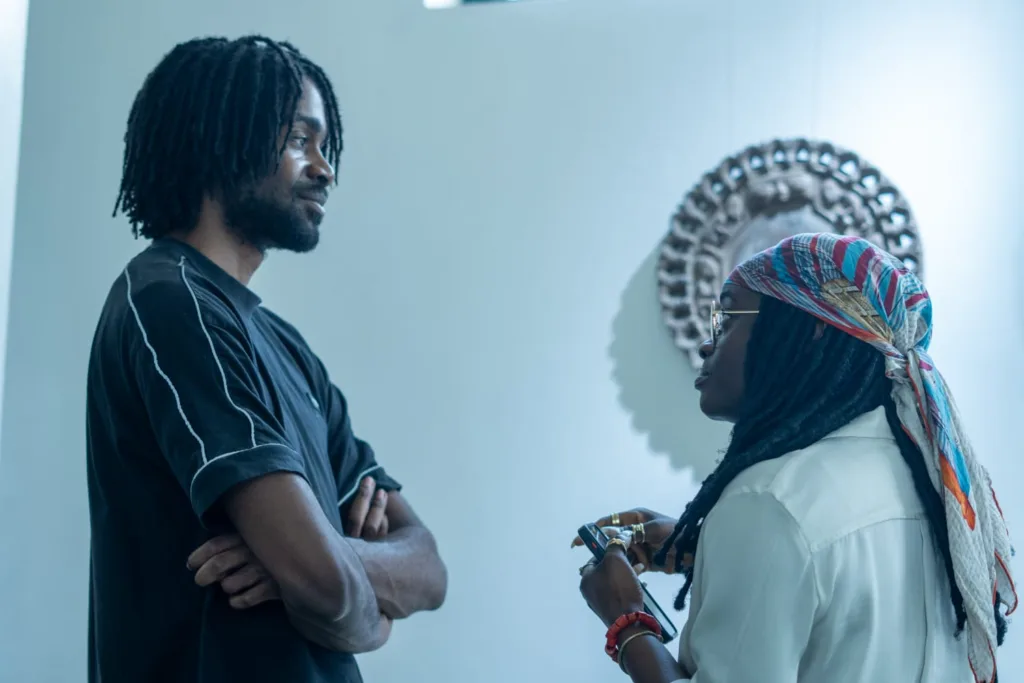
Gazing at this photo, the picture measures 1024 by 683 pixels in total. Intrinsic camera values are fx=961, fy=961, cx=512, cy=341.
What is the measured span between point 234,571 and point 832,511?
2.35 feet

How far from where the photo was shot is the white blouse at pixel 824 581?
1114 mm

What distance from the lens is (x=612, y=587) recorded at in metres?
1.38

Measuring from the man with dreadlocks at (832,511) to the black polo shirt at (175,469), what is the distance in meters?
0.51

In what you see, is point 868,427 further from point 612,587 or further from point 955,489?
point 612,587

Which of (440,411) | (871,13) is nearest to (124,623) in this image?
(440,411)

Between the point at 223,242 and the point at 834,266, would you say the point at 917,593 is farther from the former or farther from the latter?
the point at 223,242

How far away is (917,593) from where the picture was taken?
3.85ft

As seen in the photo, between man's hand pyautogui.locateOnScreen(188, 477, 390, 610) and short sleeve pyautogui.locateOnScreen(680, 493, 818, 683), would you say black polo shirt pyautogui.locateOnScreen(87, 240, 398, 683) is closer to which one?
man's hand pyautogui.locateOnScreen(188, 477, 390, 610)

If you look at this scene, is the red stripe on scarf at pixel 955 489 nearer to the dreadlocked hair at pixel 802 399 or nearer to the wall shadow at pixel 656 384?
the dreadlocked hair at pixel 802 399

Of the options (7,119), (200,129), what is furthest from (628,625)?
(7,119)

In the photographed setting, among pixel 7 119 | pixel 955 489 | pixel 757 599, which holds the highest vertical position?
pixel 7 119

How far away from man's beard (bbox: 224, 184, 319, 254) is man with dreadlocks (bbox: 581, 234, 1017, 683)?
66cm

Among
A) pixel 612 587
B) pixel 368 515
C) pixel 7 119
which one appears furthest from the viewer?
pixel 7 119

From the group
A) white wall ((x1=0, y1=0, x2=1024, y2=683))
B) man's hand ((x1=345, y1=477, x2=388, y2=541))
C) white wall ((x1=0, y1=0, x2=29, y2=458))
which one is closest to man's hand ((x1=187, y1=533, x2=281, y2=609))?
man's hand ((x1=345, y1=477, x2=388, y2=541))
